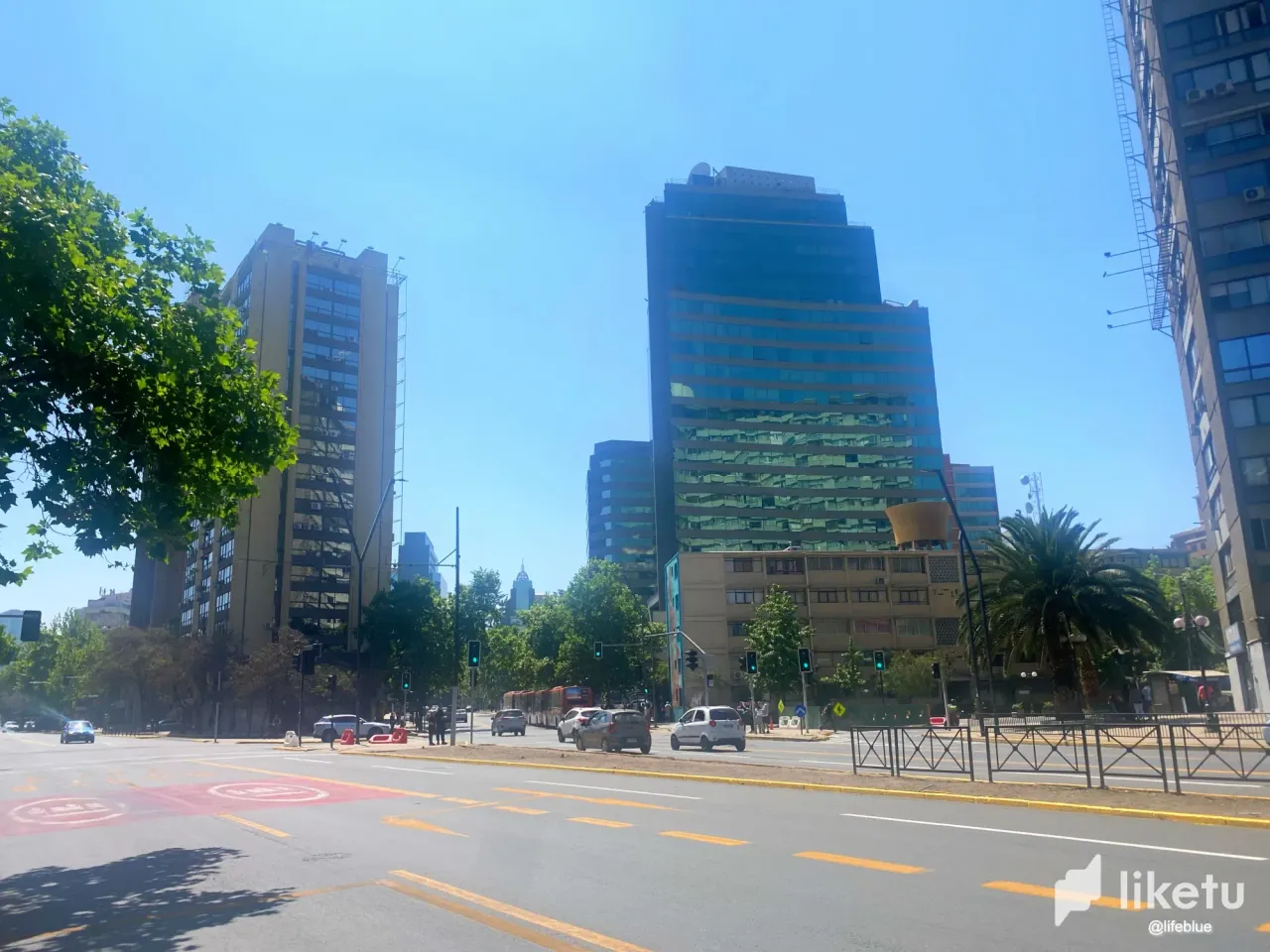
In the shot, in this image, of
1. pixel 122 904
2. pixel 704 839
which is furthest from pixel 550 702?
pixel 122 904

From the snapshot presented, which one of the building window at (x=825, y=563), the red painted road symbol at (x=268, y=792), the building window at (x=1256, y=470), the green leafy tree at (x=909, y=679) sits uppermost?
the building window at (x=825, y=563)

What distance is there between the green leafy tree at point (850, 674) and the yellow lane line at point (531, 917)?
58.8 m

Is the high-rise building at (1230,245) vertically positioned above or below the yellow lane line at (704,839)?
above

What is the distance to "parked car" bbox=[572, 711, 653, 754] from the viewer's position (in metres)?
33.2

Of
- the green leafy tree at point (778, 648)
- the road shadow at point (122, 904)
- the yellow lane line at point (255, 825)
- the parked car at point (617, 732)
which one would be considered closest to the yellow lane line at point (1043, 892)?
the road shadow at point (122, 904)

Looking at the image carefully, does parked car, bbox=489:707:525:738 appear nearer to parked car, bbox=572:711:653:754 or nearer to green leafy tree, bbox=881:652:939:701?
green leafy tree, bbox=881:652:939:701

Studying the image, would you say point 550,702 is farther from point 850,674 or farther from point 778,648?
point 850,674

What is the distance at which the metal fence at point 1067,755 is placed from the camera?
17719 mm

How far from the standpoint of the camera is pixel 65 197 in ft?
37.8

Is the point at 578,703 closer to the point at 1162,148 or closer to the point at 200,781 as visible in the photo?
the point at 200,781

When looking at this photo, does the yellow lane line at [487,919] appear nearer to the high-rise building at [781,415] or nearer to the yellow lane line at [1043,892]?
the yellow lane line at [1043,892]

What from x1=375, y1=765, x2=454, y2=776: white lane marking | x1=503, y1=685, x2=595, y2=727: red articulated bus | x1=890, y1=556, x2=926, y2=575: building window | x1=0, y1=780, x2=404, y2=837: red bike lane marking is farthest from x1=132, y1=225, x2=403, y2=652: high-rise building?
x1=0, y1=780, x2=404, y2=837: red bike lane marking

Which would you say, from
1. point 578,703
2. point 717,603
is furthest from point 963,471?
point 578,703

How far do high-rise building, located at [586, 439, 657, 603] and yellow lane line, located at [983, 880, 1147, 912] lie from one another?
513ft
